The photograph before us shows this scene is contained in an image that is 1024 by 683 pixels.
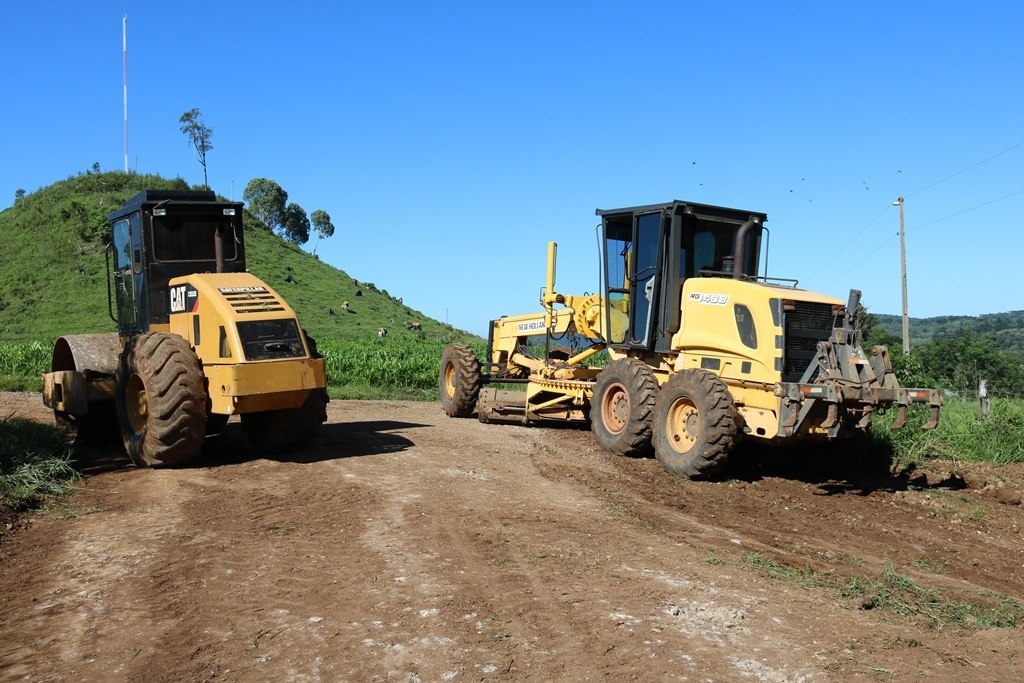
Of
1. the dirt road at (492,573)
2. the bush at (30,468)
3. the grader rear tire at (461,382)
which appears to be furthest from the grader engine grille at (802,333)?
the bush at (30,468)

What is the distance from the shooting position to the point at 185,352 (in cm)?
975

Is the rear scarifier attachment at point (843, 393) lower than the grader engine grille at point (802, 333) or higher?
lower

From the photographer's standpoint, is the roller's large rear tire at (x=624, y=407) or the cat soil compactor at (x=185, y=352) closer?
the cat soil compactor at (x=185, y=352)

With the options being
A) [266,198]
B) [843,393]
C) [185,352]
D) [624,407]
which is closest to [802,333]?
[843,393]

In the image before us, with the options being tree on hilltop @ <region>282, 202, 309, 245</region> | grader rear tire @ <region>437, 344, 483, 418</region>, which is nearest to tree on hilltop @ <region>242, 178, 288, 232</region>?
tree on hilltop @ <region>282, 202, 309, 245</region>

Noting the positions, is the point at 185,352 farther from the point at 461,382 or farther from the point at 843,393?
the point at 843,393

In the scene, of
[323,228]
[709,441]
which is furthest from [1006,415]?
[323,228]

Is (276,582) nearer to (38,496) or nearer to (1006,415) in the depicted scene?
(38,496)

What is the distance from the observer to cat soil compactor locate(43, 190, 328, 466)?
960 cm

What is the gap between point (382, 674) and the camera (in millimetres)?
4633

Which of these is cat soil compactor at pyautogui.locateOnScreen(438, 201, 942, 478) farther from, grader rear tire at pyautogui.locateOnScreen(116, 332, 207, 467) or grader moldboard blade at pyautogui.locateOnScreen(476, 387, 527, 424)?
grader rear tire at pyautogui.locateOnScreen(116, 332, 207, 467)

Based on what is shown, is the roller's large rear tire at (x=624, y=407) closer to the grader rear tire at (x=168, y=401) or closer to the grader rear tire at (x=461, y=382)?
the grader rear tire at (x=461, y=382)

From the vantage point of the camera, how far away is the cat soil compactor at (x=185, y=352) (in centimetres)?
960

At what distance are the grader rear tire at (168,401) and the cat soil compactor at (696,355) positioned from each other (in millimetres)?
5262
